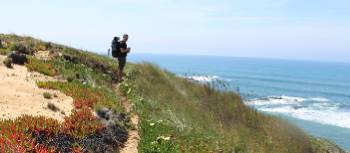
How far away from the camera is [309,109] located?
92375mm

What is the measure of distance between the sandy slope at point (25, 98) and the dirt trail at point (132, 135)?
2.33 m

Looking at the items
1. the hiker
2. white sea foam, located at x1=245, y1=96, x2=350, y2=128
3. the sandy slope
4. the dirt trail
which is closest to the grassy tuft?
the dirt trail

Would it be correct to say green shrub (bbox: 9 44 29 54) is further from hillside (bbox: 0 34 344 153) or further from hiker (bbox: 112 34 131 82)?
hiker (bbox: 112 34 131 82)

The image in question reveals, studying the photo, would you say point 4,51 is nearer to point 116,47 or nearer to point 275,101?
point 116,47

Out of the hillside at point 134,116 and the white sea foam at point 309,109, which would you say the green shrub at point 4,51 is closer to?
the hillside at point 134,116

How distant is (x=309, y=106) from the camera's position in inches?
3858

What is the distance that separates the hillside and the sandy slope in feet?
1.31

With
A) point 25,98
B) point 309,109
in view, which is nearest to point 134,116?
point 25,98

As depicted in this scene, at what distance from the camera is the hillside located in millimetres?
14895

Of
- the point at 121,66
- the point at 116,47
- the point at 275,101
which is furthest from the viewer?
the point at 275,101

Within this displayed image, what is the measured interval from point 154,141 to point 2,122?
504cm

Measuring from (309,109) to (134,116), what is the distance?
7547 centimetres

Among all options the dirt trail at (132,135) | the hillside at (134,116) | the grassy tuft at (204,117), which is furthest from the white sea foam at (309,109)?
the dirt trail at (132,135)

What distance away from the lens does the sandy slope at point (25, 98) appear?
55.6 feet
